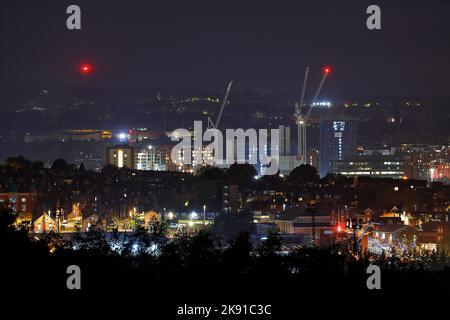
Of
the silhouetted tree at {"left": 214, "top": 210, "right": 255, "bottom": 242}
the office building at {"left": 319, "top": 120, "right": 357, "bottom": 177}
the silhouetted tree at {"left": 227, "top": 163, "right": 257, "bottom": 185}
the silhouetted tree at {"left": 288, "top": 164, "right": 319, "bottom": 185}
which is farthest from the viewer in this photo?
the office building at {"left": 319, "top": 120, "right": 357, "bottom": 177}

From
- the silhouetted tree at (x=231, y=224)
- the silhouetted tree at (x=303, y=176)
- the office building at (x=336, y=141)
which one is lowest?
the silhouetted tree at (x=231, y=224)

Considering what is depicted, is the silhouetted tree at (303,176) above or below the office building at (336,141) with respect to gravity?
below

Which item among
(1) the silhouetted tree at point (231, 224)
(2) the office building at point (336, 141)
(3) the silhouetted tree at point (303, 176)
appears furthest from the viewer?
(2) the office building at point (336, 141)

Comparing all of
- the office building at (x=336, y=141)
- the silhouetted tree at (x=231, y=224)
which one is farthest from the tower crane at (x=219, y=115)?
the silhouetted tree at (x=231, y=224)

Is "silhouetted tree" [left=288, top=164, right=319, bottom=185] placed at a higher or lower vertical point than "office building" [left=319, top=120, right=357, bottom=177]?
lower

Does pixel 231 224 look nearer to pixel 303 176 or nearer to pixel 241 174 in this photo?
pixel 241 174

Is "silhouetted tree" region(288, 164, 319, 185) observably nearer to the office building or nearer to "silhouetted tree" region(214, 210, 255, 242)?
"silhouetted tree" region(214, 210, 255, 242)

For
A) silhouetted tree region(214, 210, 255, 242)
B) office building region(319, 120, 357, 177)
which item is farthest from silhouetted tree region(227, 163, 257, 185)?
office building region(319, 120, 357, 177)

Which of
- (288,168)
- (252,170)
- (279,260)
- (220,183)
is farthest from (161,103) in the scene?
(279,260)

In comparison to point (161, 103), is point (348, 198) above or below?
below

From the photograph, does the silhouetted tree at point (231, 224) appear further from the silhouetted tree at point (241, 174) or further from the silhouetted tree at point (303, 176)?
the silhouetted tree at point (303, 176)
